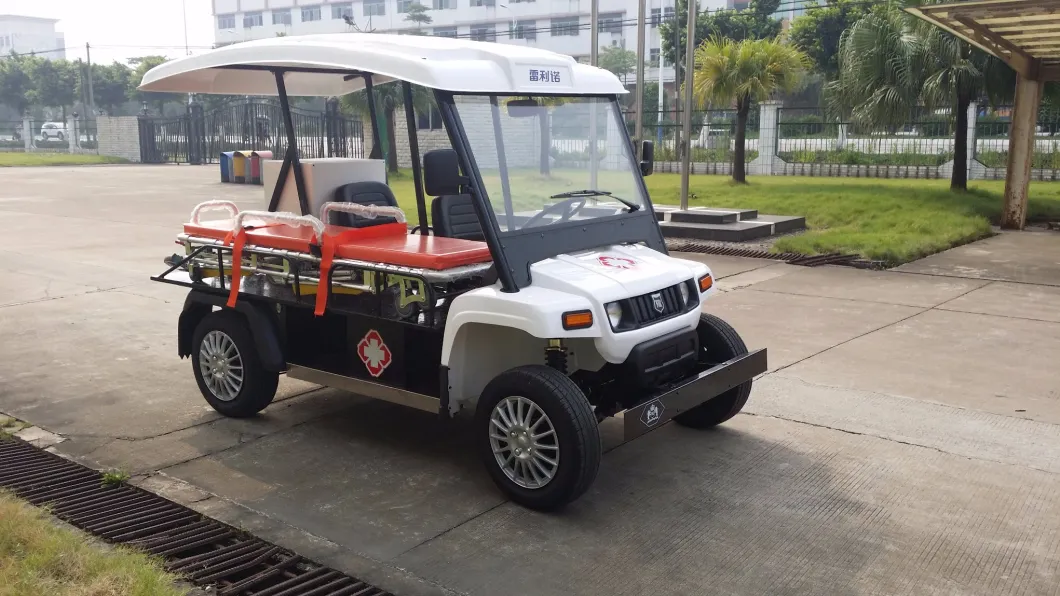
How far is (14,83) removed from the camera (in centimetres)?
7075

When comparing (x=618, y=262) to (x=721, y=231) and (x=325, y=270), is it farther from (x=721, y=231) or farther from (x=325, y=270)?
(x=721, y=231)

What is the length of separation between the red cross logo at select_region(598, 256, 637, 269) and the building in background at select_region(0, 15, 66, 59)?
169 meters

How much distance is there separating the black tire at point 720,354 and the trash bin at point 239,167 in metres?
23.8

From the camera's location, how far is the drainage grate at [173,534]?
13.5 ft

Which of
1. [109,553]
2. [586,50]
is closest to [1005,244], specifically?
[109,553]

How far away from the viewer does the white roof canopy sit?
4926 mm

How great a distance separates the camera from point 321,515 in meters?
4.82

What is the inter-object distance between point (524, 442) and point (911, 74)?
14772 mm

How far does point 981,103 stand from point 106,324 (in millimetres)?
16846

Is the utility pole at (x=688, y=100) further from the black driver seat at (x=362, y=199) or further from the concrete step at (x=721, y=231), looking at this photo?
the black driver seat at (x=362, y=199)

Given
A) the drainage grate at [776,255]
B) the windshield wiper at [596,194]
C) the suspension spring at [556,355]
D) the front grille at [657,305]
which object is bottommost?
the drainage grate at [776,255]

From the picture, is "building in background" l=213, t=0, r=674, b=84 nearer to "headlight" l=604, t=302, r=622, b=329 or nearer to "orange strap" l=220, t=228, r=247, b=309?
"orange strap" l=220, t=228, r=247, b=309

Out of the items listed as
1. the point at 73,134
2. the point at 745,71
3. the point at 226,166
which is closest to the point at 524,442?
the point at 745,71

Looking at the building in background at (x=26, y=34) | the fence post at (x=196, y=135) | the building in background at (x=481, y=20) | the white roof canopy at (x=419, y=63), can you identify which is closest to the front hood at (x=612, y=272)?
the white roof canopy at (x=419, y=63)
